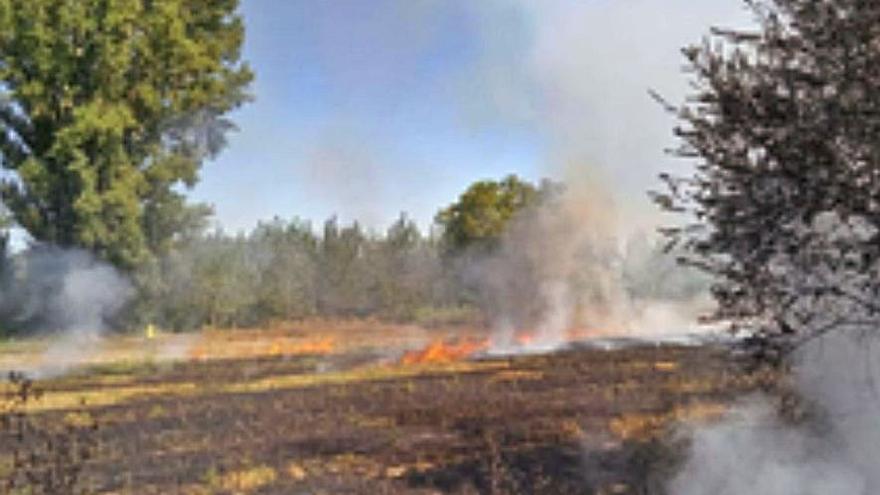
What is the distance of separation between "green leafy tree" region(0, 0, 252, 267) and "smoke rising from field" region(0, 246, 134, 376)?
0.80 metres

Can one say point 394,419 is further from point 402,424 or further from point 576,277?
point 576,277

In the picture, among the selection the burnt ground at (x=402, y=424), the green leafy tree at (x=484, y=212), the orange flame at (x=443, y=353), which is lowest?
the burnt ground at (x=402, y=424)

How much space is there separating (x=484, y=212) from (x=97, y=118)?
70.5ft

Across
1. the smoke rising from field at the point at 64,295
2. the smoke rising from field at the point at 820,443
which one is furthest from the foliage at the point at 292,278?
the smoke rising from field at the point at 820,443

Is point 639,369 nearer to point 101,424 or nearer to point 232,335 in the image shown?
point 101,424

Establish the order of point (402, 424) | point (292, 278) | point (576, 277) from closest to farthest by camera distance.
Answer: point (402, 424), point (576, 277), point (292, 278)

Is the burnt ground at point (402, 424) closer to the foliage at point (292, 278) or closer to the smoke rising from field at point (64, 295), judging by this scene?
the smoke rising from field at point (64, 295)

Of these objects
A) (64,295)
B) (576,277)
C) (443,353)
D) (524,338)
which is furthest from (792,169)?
(64,295)

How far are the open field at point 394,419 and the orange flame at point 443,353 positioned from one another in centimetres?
19

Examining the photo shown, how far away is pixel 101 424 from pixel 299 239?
120ft

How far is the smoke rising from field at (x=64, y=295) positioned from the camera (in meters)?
39.2

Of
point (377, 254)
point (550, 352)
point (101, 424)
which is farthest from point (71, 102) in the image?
point (101, 424)

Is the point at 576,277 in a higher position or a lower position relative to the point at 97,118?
lower

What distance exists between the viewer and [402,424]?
1666 cm
